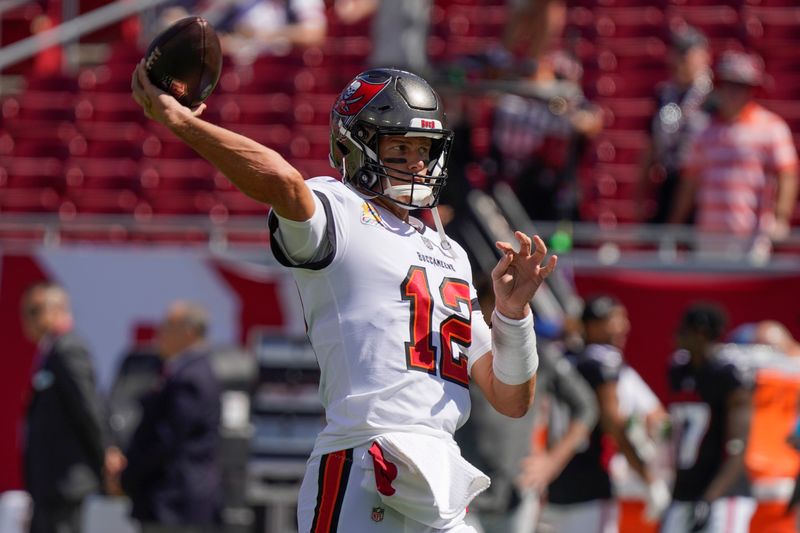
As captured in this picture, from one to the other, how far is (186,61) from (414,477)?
1.20 m

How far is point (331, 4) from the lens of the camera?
13.5 m

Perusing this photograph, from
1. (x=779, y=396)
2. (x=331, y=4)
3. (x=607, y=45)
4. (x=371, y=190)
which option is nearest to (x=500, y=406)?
(x=371, y=190)

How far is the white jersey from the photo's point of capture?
379cm

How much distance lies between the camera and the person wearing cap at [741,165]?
916cm

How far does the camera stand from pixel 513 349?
393 centimetres

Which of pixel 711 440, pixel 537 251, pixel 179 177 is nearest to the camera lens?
pixel 537 251

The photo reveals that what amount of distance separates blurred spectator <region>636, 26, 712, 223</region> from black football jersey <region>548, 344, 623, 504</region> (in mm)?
2090

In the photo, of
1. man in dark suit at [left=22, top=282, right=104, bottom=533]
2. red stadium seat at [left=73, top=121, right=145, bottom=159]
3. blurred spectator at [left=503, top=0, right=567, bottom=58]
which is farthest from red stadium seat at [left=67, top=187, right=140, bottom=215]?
man in dark suit at [left=22, top=282, right=104, bottom=533]

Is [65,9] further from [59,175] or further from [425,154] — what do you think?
[425,154]

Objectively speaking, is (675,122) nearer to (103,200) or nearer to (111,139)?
(103,200)

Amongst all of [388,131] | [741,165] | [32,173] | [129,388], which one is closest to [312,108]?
[32,173]

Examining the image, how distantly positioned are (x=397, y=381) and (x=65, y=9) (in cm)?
1010

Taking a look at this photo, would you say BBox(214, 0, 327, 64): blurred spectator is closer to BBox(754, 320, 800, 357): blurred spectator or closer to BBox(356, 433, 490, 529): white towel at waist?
BBox(754, 320, 800, 357): blurred spectator

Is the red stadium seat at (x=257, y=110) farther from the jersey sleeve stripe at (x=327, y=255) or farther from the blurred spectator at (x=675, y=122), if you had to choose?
the jersey sleeve stripe at (x=327, y=255)
